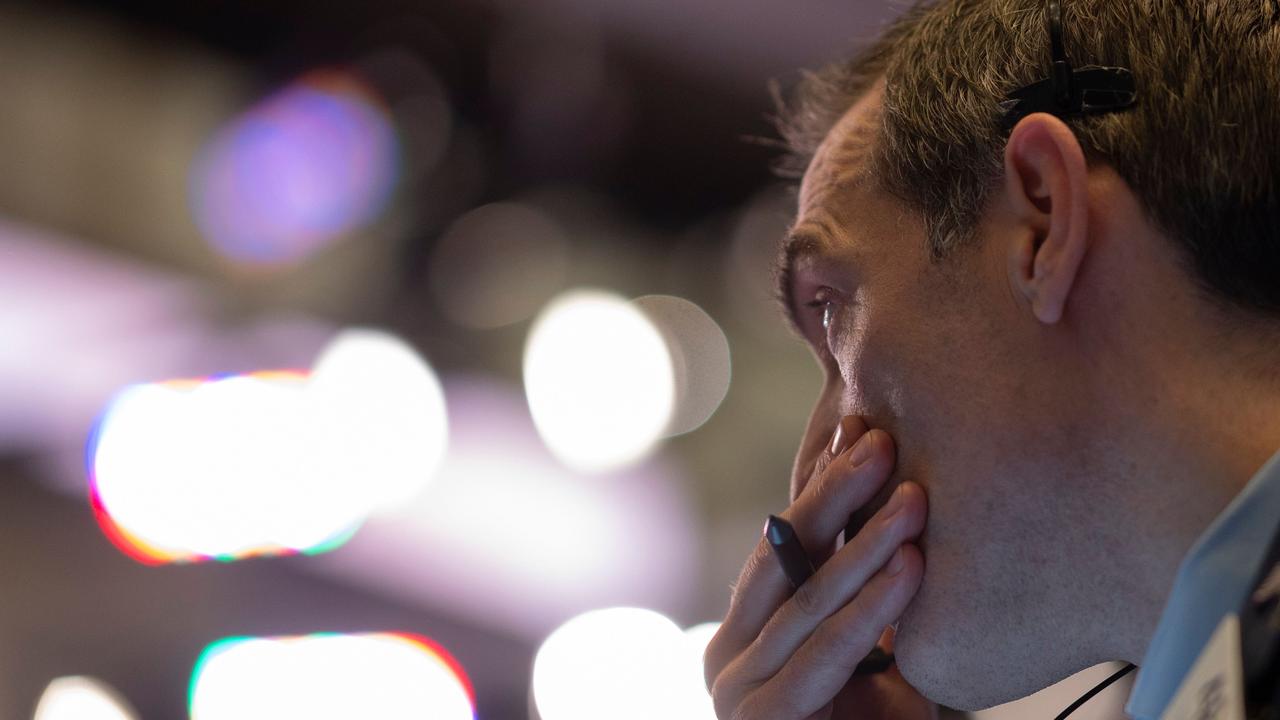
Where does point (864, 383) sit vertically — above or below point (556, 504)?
above

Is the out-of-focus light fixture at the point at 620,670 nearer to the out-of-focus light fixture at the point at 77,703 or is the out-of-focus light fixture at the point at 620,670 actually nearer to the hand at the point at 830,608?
the out-of-focus light fixture at the point at 77,703

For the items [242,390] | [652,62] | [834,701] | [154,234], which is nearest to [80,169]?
[154,234]

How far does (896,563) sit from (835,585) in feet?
0.20

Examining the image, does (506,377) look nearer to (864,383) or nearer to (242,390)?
(242,390)

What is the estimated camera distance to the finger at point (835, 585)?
2.72 ft

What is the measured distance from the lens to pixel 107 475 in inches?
149

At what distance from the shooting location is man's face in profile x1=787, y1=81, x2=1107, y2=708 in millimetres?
774

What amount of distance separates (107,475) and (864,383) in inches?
138

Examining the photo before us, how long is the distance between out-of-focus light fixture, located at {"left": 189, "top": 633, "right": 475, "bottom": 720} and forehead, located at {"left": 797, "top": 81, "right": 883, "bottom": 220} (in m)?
2.62

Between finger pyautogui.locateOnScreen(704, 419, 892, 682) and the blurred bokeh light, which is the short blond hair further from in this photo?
the blurred bokeh light

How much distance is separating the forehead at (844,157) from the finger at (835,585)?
273mm

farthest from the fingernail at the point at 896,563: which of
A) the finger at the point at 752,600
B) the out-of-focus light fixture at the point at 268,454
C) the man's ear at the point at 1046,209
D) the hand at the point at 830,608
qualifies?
the out-of-focus light fixture at the point at 268,454

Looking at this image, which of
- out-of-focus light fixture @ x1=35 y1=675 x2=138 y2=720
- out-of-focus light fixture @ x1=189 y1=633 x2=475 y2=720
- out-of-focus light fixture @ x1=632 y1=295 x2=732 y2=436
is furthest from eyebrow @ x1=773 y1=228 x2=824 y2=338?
out-of-focus light fixture @ x1=632 y1=295 x2=732 y2=436

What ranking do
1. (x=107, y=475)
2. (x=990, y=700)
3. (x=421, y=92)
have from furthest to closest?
(x=107, y=475) → (x=421, y=92) → (x=990, y=700)
